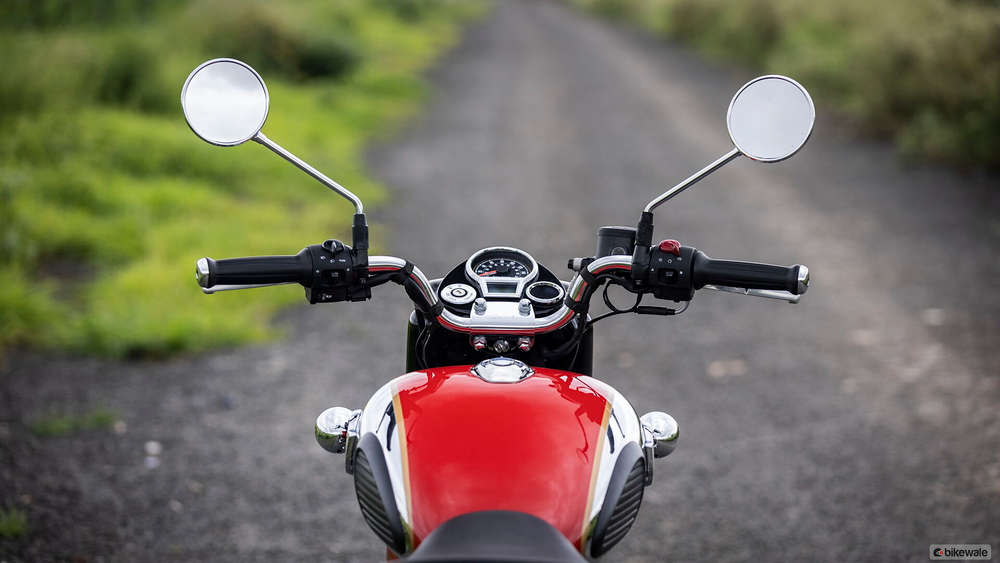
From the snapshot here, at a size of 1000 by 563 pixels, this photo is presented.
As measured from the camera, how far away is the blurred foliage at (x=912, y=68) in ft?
26.5

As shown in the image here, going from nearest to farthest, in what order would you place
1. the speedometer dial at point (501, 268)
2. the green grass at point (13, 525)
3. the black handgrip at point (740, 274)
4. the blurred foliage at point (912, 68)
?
the black handgrip at point (740, 274)
the speedometer dial at point (501, 268)
the green grass at point (13, 525)
the blurred foliage at point (912, 68)

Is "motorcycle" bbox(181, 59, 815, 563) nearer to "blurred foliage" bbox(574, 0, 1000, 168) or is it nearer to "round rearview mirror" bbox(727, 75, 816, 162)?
"round rearview mirror" bbox(727, 75, 816, 162)

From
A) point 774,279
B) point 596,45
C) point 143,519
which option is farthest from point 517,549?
point 596,45

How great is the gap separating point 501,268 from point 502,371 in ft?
1.25

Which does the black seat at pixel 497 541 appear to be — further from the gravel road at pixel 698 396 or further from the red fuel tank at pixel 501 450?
the gravel road at pixel 698 396

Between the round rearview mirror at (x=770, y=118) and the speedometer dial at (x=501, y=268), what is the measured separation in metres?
0.56

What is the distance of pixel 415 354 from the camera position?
1.97 m

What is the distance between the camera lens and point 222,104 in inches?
67.9

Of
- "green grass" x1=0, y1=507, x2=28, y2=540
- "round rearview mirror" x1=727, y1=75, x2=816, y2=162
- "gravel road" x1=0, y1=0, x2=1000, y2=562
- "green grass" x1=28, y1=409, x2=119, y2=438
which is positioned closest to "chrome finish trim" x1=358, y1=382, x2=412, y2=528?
"round rearview mirror" x1=727, y1=75, x2=816, y2=162

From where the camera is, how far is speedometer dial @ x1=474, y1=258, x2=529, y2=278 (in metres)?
1.89

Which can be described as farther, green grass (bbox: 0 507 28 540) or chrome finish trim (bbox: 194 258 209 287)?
green grass (bbox: 0 507 28 540)

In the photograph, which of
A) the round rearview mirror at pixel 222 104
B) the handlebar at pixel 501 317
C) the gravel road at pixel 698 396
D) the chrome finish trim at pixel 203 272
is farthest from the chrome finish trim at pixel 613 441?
the gravel road at pixel 698 396

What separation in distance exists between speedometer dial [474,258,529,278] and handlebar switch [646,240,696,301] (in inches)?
12.7

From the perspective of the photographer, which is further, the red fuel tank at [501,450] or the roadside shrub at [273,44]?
the roadside shrub at [273,44]
